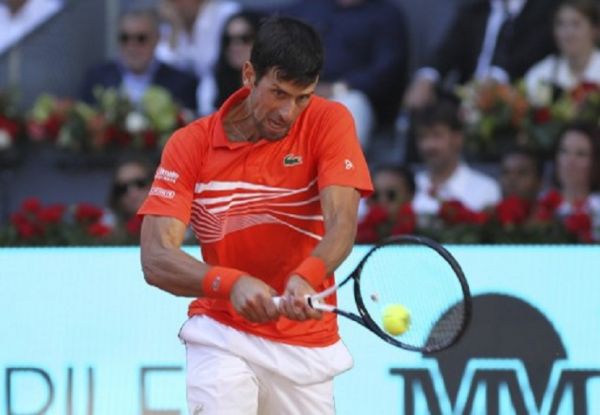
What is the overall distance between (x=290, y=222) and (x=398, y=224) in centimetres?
299

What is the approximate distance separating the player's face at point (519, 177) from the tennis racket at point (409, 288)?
410cm

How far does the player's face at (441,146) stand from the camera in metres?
9.59

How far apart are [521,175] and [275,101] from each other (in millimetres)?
4740

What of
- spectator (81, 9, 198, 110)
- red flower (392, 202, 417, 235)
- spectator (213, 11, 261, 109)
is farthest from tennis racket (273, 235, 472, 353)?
spectator (81, 9, 198, 110)

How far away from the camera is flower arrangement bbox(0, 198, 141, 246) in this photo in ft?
27.1

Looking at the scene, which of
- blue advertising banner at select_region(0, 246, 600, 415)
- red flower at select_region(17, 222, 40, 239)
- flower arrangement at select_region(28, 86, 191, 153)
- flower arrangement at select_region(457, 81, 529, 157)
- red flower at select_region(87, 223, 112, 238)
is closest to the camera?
blue advertising banner at select_region(0, 246, 600, 415)

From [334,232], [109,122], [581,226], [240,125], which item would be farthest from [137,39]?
[334,232]

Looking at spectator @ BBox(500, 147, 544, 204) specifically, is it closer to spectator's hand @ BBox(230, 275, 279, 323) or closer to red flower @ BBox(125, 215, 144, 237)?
red flower @ BBox(125, 215, 144, 237)

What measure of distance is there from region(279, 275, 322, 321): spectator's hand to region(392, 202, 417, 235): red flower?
339 cm

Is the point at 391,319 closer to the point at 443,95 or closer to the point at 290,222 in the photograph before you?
the point at 290,222

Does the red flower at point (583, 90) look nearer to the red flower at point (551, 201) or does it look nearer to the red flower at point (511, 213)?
the red flower at point (551, 201)

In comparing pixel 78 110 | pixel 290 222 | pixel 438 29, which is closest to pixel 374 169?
pixel 438 29

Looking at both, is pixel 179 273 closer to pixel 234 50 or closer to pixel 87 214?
pixel 87 214

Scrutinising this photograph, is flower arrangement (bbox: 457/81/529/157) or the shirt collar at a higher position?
flower arrangement (bbox: 457/81/529/157)
